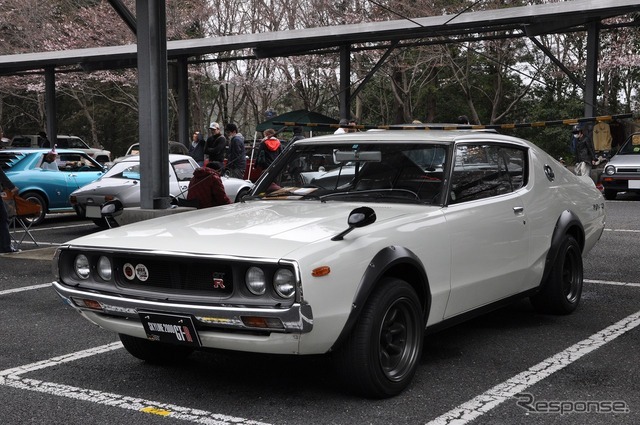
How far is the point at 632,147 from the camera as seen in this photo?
18.7 meters

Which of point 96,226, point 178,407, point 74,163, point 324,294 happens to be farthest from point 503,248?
point 74,163

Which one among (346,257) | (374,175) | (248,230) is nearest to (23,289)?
(374,175)

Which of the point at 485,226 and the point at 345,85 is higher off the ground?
the point at 345,85

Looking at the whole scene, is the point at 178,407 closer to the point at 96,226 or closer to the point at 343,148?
the point at 343,148

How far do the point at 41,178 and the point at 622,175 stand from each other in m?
12.0

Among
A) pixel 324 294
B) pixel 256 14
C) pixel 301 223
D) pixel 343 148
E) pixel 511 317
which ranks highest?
pixel 256 14

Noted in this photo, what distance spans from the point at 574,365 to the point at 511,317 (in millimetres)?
1420

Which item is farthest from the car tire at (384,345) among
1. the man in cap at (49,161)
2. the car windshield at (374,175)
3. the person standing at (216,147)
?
the person standing at (216,147)

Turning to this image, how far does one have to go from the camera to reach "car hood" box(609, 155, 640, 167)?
17.6 m

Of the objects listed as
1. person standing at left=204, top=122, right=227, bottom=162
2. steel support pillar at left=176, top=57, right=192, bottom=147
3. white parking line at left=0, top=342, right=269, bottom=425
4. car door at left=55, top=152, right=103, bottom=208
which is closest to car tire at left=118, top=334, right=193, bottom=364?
white parking line at left=0, top=342, right=269, bottom=425

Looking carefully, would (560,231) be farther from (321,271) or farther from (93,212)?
(93,212)

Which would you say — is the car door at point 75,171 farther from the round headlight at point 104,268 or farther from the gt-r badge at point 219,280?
the gt-r badge at point 219,280

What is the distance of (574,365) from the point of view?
5082 mm

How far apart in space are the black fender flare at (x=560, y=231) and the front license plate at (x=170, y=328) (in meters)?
3.01
